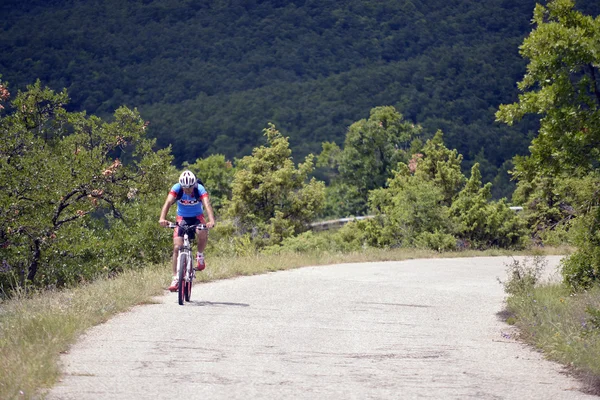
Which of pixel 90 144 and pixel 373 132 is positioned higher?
pixel 373 132

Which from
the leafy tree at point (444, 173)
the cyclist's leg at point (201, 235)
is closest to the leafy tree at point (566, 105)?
the cyclist's leg at point (201, 235)

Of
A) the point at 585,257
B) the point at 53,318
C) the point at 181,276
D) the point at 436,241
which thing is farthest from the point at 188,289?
the point at 436,241

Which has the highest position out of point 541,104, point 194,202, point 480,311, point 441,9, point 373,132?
point 441,9

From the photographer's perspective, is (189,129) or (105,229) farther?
(189,129)

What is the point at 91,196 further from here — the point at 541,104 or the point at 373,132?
the point at 373,132

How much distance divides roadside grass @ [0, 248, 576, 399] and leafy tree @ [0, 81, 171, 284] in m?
4.91

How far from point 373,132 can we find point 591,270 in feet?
168

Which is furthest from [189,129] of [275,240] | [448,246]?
[448,246]

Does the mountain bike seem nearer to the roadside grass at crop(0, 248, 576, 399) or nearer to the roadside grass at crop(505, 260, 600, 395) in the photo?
the roadside grass at crop(0, 248, 576, 399)

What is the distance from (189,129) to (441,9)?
5216 centimetres

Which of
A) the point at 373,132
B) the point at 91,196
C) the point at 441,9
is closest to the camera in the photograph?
the point at 91,196

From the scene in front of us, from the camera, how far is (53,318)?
9586 mm

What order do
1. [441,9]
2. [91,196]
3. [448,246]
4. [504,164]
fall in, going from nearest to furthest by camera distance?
[91,196] → [448,246] → [504,164] → [441,9]

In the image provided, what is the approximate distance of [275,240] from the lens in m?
43.1
